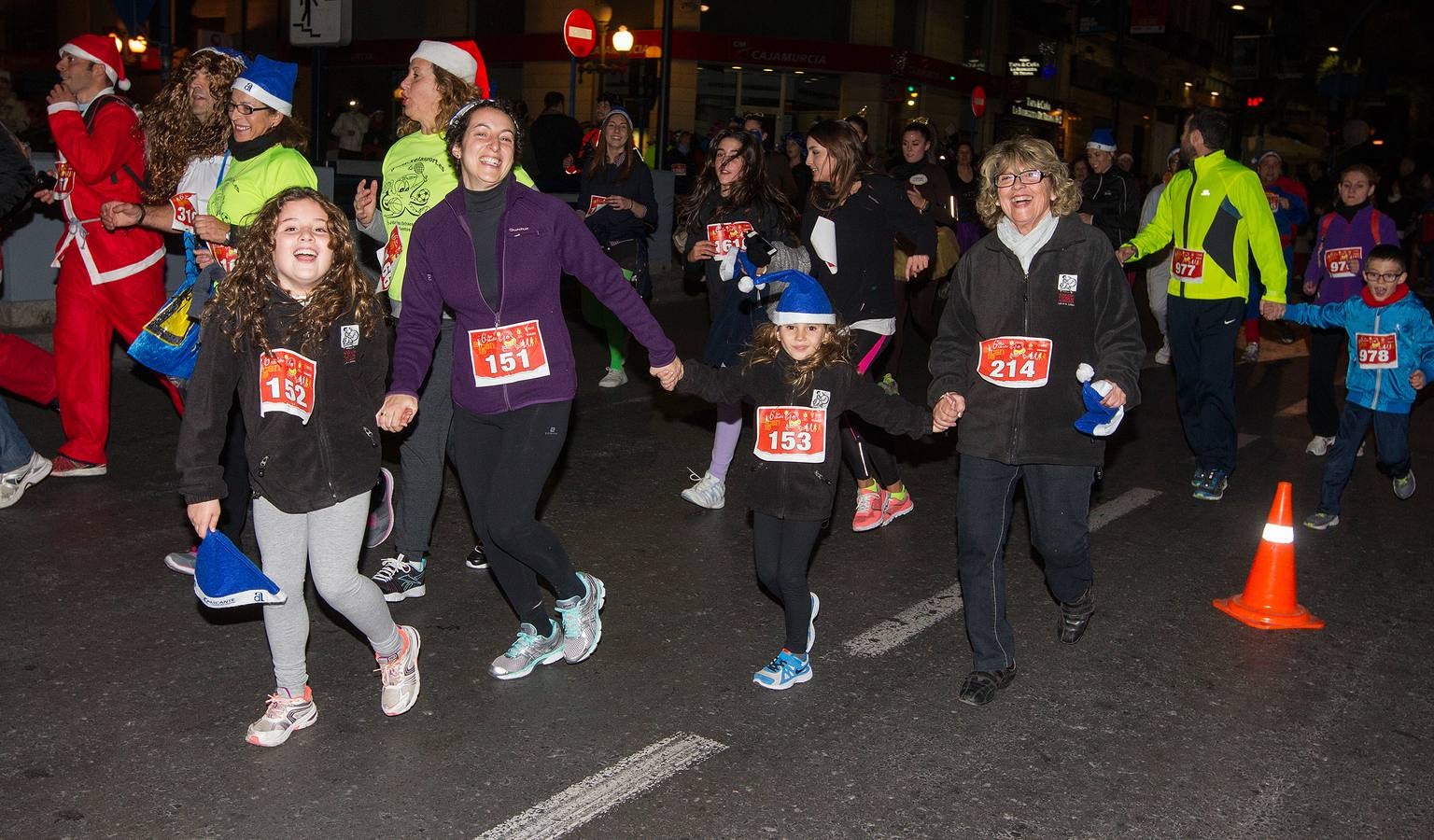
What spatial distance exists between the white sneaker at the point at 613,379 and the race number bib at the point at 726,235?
137 inches

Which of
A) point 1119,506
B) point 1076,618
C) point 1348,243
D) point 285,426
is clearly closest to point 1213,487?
point 1119,506

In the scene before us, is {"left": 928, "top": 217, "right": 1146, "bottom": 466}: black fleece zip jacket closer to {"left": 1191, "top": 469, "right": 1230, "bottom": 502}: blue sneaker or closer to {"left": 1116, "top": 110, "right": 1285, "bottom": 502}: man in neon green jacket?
{"left": 1116, "top": 110, "right": 1285, "bottom": 502}: man in neon green jacket

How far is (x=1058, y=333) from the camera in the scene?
4.62 m

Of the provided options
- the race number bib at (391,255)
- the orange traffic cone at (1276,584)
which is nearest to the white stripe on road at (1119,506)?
the orange traffic cone at (1276,584)

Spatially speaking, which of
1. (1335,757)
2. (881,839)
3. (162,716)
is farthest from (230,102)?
(1335,757)

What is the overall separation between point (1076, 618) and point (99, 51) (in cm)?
530

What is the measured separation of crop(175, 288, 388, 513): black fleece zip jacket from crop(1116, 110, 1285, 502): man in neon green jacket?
15.1 feet

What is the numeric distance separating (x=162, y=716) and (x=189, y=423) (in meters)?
1.02

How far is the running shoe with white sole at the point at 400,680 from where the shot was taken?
14.3ft

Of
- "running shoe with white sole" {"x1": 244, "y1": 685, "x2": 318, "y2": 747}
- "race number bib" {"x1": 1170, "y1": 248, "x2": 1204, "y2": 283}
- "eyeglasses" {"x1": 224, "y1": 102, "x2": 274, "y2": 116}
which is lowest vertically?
"running shoe with white sole" {"x1": 244, "y1": 685, "x2": 318, "y2": 747}

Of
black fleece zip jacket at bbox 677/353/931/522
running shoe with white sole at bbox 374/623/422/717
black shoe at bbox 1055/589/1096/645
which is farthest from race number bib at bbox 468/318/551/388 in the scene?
black shoe at bbox 1055/589/1096/645

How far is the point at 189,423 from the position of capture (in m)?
3.95

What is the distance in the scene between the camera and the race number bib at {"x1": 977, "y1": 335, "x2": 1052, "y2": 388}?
462cm

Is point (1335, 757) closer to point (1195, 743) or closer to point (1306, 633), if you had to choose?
point (1195, 743)
